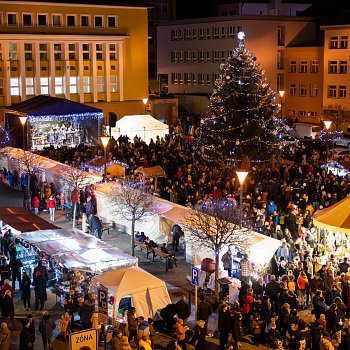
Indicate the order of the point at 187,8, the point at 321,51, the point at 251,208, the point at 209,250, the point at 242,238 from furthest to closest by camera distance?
the point at 187,8 → the point at 321,51 → the point at 251,208 → the point at 209,250 → the point at 242,238

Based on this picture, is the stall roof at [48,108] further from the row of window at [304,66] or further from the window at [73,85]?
the row of window at [304,66]

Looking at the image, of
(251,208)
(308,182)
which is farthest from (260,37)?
(251,208)

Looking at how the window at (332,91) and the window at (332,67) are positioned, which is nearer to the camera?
the window at (332,67)

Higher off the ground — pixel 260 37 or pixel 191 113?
pixel 260 37

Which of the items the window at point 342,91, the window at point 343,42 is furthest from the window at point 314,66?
the window at point 342,91

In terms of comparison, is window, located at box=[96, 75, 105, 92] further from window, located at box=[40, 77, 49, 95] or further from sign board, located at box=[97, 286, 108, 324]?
sign board, located at box=[97, 286, 108, 324]

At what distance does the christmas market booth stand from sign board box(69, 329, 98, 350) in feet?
107

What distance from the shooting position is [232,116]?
35.0 metres

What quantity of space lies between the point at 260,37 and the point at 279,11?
10771mm

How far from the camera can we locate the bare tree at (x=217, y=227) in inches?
757

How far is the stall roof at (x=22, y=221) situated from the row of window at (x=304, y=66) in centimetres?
4259

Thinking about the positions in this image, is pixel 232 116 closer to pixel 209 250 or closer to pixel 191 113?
pixel 209 250

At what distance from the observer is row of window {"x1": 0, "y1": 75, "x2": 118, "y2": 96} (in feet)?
176

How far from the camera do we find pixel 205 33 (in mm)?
65000
